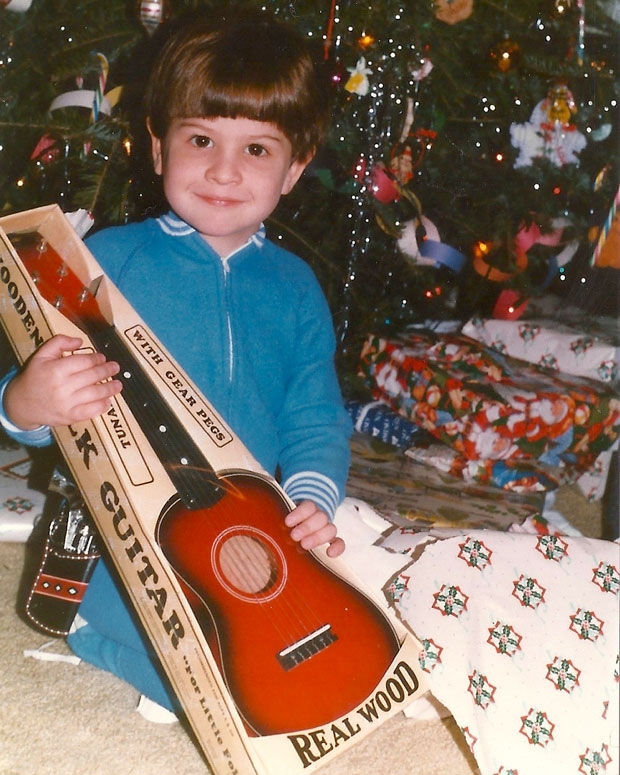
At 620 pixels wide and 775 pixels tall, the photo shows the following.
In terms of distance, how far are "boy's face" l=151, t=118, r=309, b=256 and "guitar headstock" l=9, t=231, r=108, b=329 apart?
0.45ft

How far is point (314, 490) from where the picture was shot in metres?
0.78

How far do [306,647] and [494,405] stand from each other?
74cm

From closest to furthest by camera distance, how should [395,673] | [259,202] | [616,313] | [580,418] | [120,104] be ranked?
[395,673], [259,202], [120,104], [580,418], [616,313]

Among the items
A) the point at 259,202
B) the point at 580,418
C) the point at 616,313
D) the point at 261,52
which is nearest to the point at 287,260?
the point at 259,202

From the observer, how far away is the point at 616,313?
149 centimetres

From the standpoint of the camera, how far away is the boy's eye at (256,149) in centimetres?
76

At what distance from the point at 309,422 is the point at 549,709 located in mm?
366

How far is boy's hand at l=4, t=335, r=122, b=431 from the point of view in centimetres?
65

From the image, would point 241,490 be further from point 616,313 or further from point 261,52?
point 616,313

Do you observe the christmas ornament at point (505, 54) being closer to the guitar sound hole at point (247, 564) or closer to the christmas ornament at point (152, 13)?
the christmas ornament at point (152, 13)

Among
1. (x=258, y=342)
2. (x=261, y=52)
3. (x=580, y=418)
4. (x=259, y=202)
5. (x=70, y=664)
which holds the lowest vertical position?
(x=70, y=664)

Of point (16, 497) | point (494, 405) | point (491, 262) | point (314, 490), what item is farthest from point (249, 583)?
point (491, 262)

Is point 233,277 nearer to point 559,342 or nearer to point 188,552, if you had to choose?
point 188,552

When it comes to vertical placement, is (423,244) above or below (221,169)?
below
